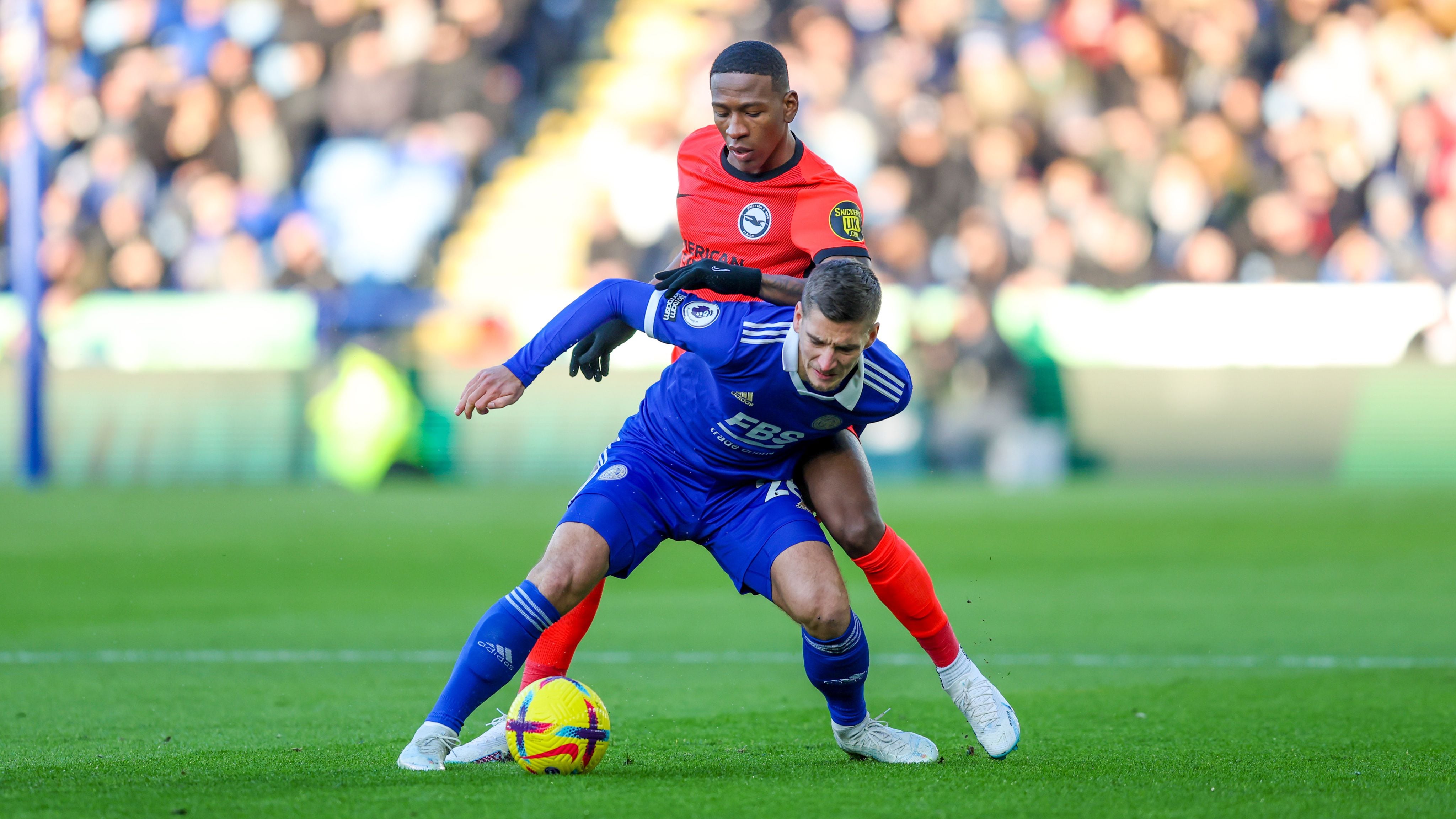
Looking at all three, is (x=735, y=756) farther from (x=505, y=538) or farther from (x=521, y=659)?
(x=505, y=538)

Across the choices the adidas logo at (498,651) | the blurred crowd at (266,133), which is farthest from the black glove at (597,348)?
the blurred crowd at (266,133)

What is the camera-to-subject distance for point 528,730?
417 cm

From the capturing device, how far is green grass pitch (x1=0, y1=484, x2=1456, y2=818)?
3.91 meters

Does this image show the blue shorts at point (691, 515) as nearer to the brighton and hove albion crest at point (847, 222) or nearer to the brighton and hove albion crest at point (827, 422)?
the brighton and hove albion crest at point (827, 422)

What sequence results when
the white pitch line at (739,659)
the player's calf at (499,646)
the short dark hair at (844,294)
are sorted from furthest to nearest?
the white pitch line at (739,659) < the player's calf at (499,646) < the short dark hair at (844,294)

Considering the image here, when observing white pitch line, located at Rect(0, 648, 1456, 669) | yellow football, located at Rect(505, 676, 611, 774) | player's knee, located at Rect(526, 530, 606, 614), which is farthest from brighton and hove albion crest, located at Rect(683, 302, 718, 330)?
white pitch line, located at Rect(0, 648, 1456, 669)

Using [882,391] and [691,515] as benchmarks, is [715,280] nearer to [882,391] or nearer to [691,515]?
[882,391]

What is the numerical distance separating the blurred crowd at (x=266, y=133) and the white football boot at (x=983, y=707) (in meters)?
10.7

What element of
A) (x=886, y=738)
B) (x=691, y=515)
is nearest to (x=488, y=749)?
(x=691, y=515)

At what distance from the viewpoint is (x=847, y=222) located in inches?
184

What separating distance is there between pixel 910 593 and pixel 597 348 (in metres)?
1.07

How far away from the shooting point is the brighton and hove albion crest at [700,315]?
4.34m

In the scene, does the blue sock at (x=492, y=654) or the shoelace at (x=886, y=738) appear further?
the shoelace at (x=886, y=738)

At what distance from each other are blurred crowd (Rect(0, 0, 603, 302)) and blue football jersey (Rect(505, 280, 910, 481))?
1046 cm
